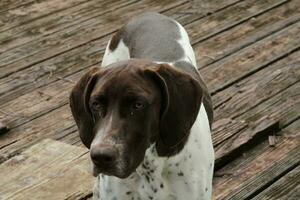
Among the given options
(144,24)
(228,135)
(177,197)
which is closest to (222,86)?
(228,135)

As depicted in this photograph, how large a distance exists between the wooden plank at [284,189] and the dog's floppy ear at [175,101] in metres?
1.18

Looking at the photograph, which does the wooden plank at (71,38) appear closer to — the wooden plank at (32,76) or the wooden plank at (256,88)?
the wooden plank at (32,76)

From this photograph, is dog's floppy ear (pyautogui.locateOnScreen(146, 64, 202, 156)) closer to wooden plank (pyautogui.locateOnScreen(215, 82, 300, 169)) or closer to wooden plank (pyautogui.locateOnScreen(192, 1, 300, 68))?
wooden plank (pyautogui.locateOnScreen(215, 82, 300, 169))

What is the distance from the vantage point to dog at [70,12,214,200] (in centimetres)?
277

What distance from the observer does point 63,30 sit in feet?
20.1

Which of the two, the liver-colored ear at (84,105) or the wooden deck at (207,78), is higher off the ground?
the liver-colored ear at (84,105)

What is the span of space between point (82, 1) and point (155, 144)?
3833mm

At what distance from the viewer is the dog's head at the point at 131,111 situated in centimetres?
274

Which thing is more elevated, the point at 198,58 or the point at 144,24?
the point at 144,24

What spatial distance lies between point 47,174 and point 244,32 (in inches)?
99.4

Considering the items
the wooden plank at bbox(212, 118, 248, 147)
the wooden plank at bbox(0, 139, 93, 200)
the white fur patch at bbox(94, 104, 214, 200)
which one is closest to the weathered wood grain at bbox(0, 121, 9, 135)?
the wooden plank at bbox(0, 139, 93, 200)

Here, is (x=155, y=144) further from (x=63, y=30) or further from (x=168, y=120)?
(x=63, y=30)

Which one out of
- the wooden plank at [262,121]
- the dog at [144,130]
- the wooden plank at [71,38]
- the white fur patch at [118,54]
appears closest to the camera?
the dog at [144,130]

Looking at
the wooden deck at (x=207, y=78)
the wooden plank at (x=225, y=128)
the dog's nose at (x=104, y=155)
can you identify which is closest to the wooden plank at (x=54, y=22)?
the wooden deck at (x=207, y=78)
